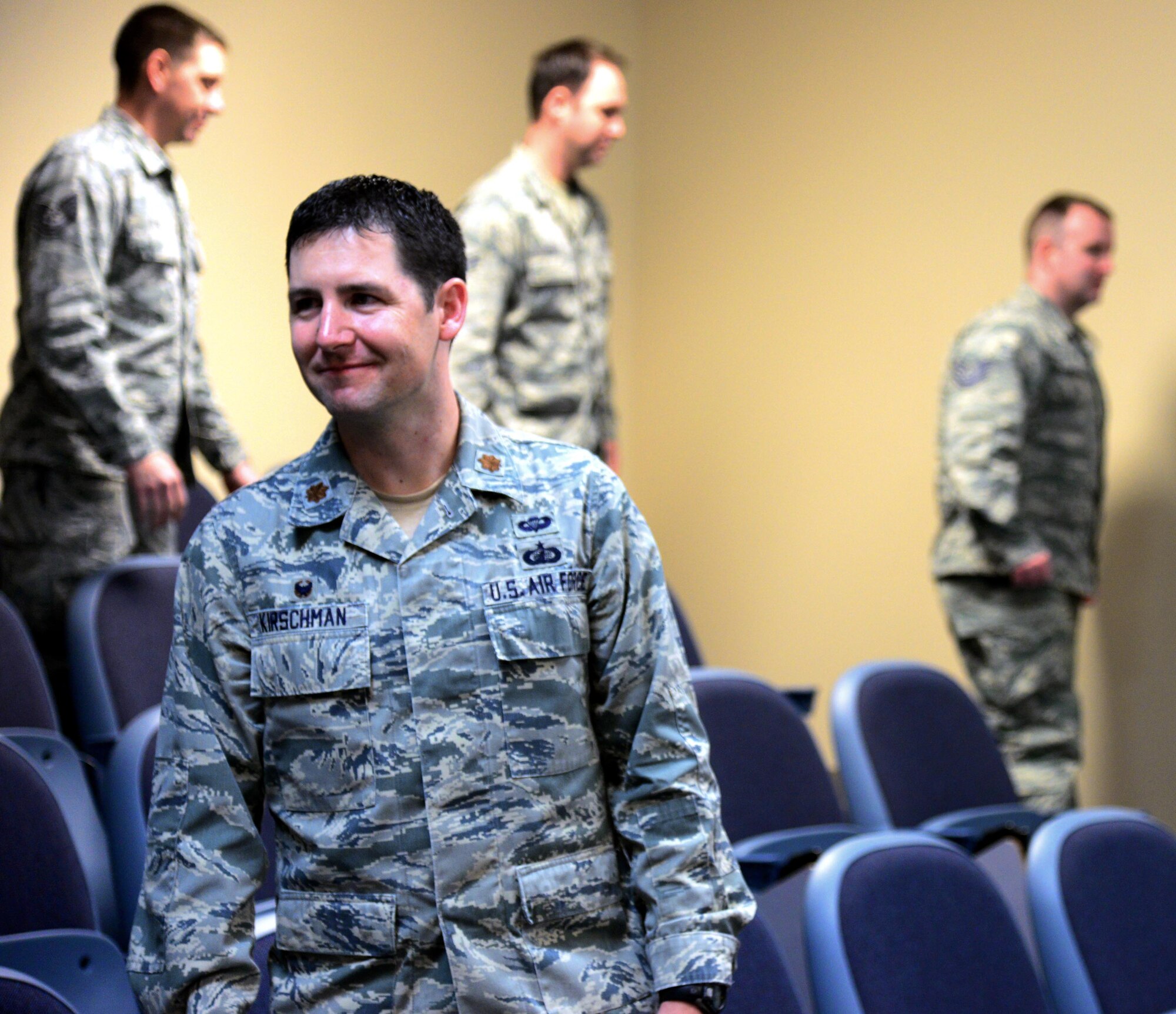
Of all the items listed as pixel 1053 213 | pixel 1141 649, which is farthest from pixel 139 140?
pixel 1141 649

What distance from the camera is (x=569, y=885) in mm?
1219

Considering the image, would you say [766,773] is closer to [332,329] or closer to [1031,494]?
[332,329]

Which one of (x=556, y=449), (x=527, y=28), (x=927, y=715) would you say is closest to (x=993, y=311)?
(x=927, y=715)

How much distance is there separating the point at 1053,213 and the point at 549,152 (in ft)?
4.66

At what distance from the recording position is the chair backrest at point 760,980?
1.58 metres

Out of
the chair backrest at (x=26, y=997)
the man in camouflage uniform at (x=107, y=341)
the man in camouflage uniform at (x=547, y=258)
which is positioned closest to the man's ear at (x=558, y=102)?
the man in camouflage uniform at (x=547, y=258)

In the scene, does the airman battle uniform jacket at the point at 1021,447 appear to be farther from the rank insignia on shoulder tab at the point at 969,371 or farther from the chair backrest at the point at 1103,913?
the chair backrest at the point at 1103,913

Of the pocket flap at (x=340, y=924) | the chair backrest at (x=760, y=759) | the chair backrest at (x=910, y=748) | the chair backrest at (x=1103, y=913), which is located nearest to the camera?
the pocket flap at (x=340, y=924)

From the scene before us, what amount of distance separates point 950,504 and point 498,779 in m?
2.70

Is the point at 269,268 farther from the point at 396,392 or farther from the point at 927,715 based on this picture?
the point at 396,392

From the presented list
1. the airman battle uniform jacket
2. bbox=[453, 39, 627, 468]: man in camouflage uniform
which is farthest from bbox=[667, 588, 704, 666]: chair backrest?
the airman battle uniform jacket

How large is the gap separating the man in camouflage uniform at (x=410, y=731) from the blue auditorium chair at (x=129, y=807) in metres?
0.50

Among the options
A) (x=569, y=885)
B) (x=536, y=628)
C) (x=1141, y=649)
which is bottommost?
(x=1141, y=649)

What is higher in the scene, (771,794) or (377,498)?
(377,498)
